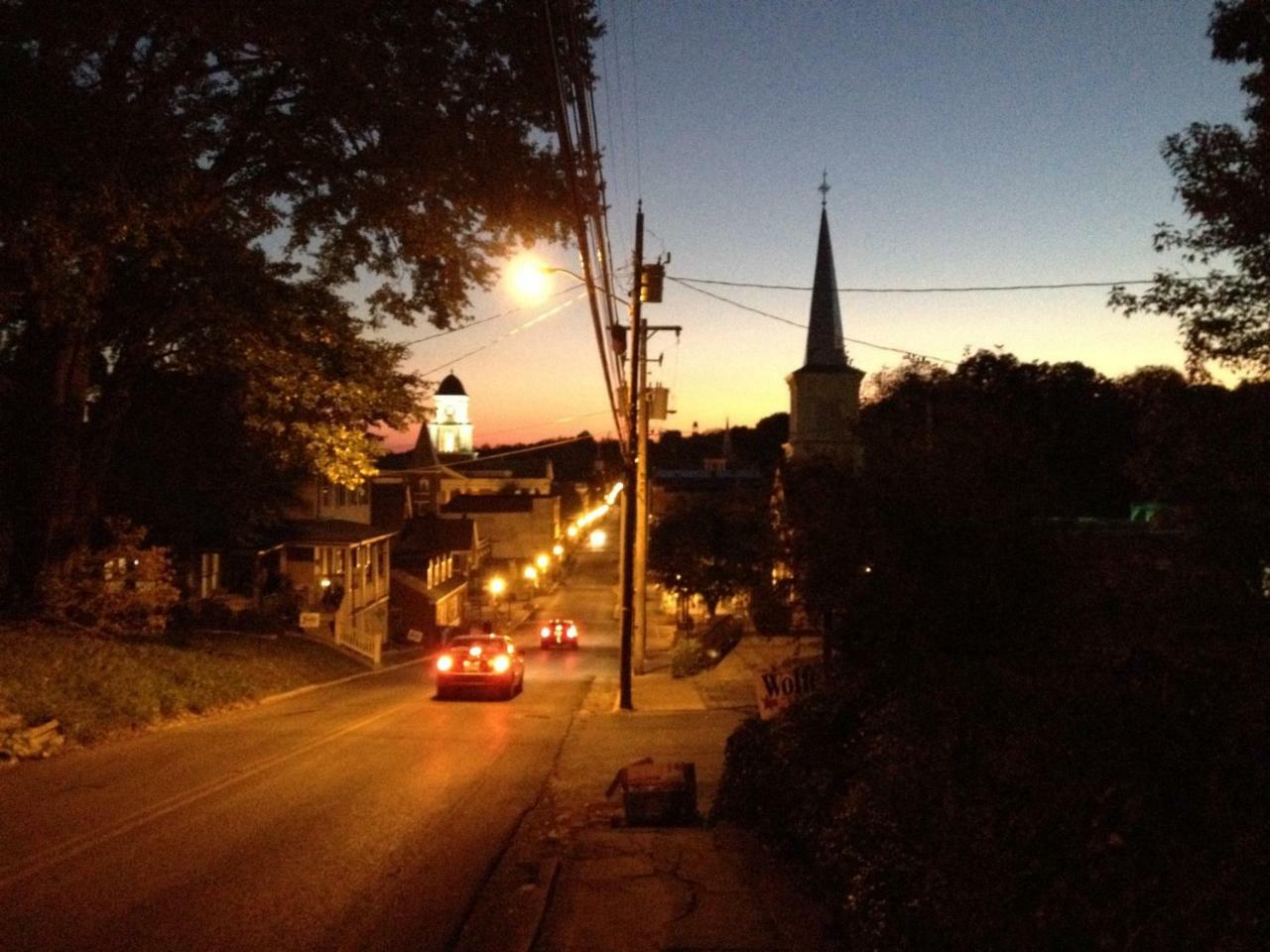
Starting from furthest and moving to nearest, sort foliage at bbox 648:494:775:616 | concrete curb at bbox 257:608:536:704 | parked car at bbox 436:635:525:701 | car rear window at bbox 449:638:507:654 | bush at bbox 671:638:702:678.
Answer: foliage at bbox 648:494:775:616 < bush at bbox 671:638:702:678 < concrete curb at bbox 257:608:536:704 < car rear window at bbox 449:638:507:654 < parked car at bbox 436:635:525:701

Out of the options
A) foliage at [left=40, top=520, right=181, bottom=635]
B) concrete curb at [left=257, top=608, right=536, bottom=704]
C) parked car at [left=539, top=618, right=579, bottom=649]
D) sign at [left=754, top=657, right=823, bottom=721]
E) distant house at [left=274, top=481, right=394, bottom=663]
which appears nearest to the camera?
sign at [left=754, top=657, right=823, bottom=721]

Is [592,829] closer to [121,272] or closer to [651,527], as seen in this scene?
[121,272]

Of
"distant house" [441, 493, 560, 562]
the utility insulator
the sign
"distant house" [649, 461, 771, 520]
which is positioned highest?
the utility insulator

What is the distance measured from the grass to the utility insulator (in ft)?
40.1

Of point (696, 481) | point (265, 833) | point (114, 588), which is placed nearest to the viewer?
point (265, 833)

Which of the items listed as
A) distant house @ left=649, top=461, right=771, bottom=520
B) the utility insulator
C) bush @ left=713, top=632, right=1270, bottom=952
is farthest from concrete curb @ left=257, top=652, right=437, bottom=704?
distant house @ left=649, top=461, right=771, bottom=520

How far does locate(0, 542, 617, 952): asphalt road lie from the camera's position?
8195 mm

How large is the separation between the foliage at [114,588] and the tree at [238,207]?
59 cm

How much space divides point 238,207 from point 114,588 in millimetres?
8020

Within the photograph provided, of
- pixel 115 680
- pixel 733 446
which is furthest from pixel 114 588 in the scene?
pixel 733 446

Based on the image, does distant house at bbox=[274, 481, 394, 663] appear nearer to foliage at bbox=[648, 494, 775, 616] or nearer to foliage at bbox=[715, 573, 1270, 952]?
foliage at bbox=[648, 494, 775, 616]

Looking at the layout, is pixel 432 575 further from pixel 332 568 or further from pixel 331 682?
pixel 331 682

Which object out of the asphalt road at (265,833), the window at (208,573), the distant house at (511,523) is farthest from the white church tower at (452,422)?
the asphalt road at (265,833)

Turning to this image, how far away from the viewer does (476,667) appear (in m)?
26.4
